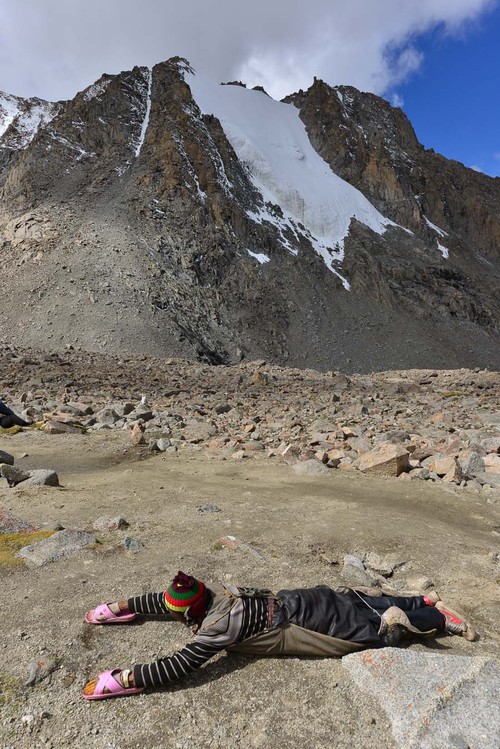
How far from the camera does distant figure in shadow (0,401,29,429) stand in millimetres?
11195

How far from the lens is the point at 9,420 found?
37.0 ft

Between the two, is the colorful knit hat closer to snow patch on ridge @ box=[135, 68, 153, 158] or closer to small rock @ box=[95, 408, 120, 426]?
small rock @ box=[95, 408, 120, 426]

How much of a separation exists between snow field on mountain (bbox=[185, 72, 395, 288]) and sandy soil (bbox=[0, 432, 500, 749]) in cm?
4934

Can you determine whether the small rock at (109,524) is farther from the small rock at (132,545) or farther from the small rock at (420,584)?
the small rock at (420,584)

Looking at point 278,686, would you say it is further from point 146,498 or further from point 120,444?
point 120,444

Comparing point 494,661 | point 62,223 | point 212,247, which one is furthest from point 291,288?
point 494,661

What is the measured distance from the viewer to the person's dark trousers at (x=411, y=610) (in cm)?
350

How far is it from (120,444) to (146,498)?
160 inches

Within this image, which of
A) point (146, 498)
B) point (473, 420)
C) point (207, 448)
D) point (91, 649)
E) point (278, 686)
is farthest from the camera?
point (473, 420)

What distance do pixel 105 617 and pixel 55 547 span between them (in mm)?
1445

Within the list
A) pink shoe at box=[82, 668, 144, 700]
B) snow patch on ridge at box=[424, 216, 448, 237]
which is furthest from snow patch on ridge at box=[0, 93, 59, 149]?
pink shoe at box=[82, 668, 144, 700]

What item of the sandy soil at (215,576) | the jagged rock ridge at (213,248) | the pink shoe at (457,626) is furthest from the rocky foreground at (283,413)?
the jagged rock ridge at (213,248)

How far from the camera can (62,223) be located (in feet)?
135

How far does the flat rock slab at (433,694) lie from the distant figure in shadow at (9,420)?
10417 millimetres
